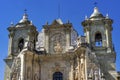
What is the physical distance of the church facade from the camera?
29.8 m

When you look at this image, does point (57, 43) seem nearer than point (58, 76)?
No

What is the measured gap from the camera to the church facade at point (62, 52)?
29.8 m

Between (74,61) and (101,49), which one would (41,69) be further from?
(101,49)

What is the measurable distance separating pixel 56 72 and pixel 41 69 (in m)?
1.30

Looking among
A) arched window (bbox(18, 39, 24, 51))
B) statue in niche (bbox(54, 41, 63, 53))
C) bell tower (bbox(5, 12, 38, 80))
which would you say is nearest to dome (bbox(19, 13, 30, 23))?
bell tower (bbox(5, 12, 38, 80))

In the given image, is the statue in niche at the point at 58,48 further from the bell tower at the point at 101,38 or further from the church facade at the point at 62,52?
the bell tower at the point at 101,38

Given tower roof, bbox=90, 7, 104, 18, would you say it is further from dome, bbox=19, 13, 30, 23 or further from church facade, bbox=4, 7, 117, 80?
dome, bbox=19, 13, 30, 23

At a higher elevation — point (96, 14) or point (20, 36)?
point (96, 14)

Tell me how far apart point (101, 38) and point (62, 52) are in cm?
364

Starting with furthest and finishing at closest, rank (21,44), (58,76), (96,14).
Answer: (21,44) < (96,14) < (58,76)

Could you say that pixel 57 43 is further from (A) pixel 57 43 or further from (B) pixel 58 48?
(B) pixel 58 48

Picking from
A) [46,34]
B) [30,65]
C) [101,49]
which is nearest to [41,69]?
[30,65]

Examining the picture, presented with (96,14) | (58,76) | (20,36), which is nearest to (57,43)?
(58,76)

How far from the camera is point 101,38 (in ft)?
106
